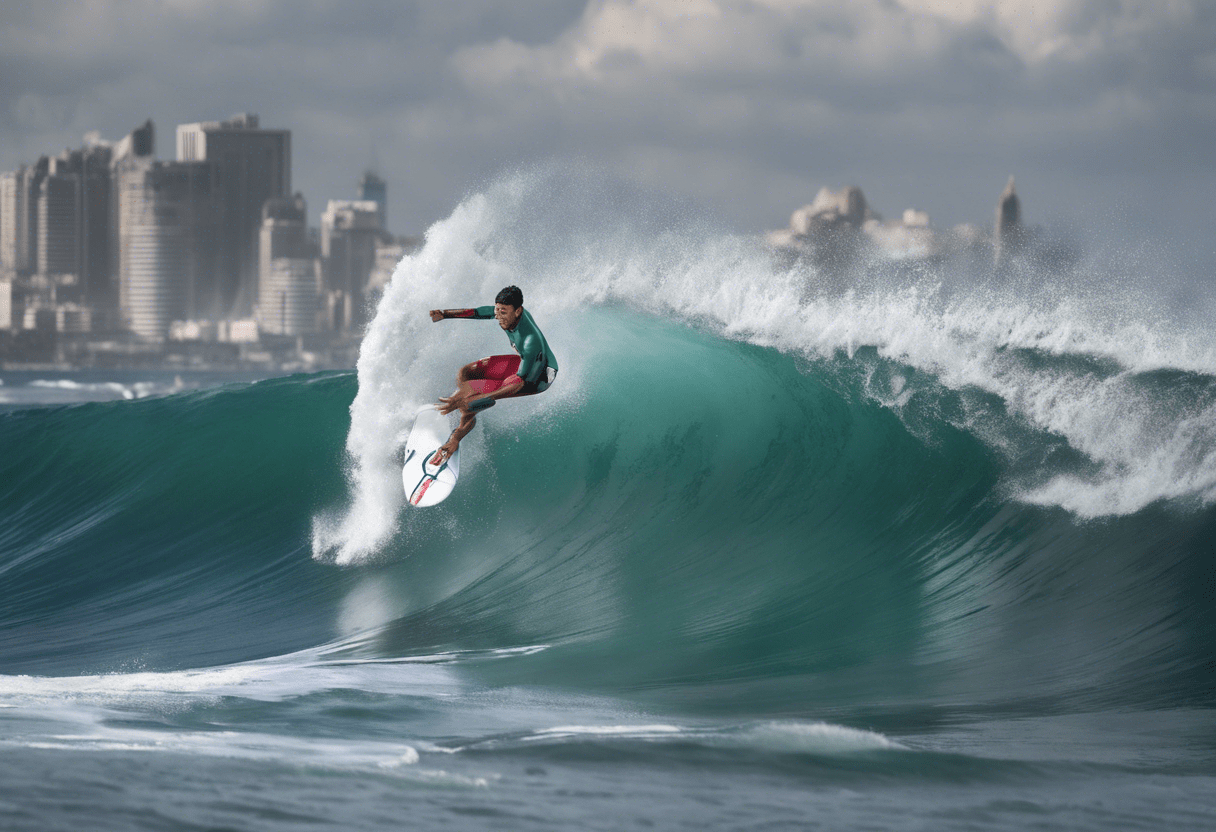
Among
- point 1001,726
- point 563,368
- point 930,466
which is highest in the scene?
point 563,368

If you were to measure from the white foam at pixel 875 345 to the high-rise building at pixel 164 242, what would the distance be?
353ft

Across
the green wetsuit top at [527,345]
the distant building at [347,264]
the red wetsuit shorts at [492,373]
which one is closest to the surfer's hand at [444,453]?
the red wetsuit shorts at [492,373]

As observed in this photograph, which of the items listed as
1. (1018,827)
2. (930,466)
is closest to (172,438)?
(930,466)

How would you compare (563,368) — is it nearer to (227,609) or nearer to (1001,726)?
(227,609)

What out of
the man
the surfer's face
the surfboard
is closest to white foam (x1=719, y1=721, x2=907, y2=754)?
the man

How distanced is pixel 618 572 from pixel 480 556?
1037 millimetres

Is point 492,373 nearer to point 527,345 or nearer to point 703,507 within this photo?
point 527,345

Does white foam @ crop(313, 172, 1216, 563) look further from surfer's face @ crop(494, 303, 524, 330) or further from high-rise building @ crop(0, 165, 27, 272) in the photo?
high-rise building @ crop(0, 165, 27, 272)

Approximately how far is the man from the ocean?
142cm

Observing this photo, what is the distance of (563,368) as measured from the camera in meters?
11.6

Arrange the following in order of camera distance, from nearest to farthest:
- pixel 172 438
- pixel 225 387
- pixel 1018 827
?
pixel 1018 827 < pixel 172 438 < pixel 225 387

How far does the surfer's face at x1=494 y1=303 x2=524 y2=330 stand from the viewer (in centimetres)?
670

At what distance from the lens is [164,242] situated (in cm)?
11650

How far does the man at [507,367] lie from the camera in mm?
6727
